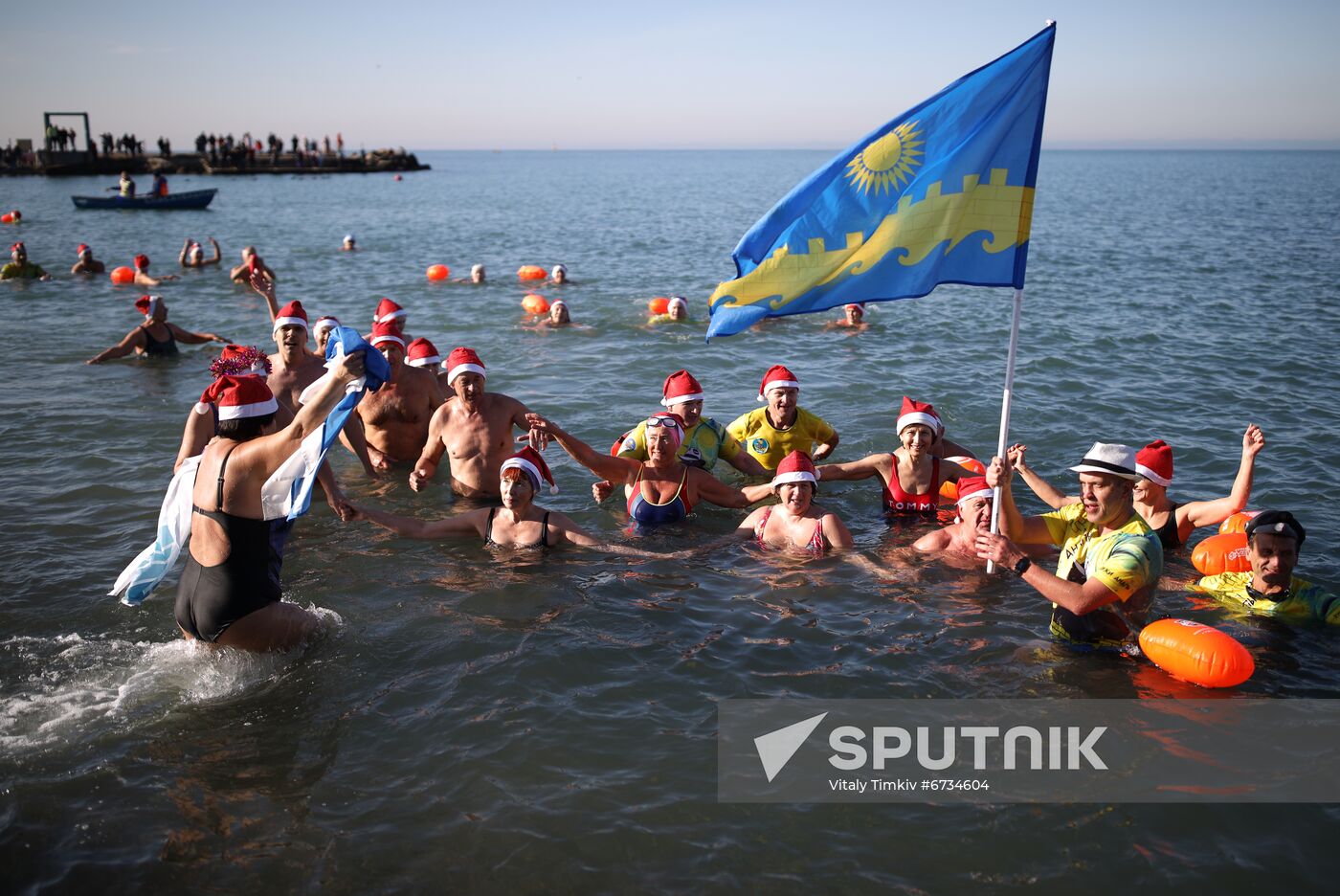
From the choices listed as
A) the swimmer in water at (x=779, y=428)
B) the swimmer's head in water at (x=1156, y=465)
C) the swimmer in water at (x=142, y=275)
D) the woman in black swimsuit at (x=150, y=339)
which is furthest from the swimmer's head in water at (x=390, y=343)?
the swimmer in water at (x=142, y=275)

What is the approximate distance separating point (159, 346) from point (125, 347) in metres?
0.57

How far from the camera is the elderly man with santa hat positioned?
9.82 meters

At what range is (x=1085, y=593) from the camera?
5.96 metres

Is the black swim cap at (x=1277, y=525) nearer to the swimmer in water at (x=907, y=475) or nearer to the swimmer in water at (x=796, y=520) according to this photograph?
the swimmer in water at (x=907, y=475)

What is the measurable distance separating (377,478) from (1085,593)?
7921 mm

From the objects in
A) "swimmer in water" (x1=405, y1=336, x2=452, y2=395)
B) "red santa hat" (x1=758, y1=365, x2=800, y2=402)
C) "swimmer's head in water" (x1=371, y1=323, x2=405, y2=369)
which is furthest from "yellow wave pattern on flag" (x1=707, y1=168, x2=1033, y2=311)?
"swimmer in water" (x1=405, y1=336, x2=452, y2=395)

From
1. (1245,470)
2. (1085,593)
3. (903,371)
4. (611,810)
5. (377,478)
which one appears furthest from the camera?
(903,371)

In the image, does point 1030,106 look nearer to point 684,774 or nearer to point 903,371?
point 684,774

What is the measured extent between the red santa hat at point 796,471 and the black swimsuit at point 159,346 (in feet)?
43.0

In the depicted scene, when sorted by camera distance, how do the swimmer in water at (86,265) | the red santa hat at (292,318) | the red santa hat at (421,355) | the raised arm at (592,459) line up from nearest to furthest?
1. the raised arm at (592,459)
2. the red santa hat at (292,318)
3. the red santa hat at (421,355)
4. the swimmer in water at (86,265)

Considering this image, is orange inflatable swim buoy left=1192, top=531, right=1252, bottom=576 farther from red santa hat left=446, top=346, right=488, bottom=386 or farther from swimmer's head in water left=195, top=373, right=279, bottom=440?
swimmer's head in water left=195, top=373, right=279, bottom=440

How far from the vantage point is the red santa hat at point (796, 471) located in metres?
8.55

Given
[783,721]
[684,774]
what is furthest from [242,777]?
[783,721]

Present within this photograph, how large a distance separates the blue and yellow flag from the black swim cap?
240 cm
